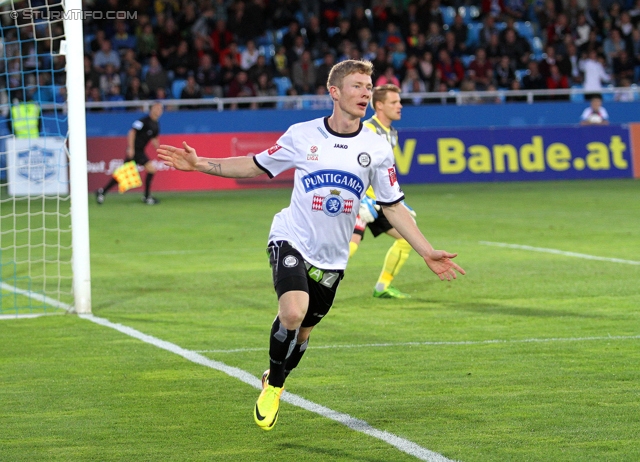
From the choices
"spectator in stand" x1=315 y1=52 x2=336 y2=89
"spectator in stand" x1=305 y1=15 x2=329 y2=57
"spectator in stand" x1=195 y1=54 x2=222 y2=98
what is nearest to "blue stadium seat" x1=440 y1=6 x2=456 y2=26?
"spectator in stand" x1=305 y1=15 x2=329 y2=57

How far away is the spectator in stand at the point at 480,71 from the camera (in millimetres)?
29906

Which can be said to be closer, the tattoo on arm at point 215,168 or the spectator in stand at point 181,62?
the tattoo on arm at point 215,168

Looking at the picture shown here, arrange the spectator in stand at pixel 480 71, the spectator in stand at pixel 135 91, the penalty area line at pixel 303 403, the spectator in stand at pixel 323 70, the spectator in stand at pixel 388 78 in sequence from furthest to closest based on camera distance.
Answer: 1. the spectator in stand at pixel 480 71
2. the spectator in stand at pixel 323 70
3. the spectator in stand at pixel 135 91
4. the spectator in stand at pixel 388 78
5. the penalty area line at pixel 303 403

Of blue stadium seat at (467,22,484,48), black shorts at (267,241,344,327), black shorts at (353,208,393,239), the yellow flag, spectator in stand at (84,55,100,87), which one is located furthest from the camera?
blue stadium seat at (467,22,484,48)

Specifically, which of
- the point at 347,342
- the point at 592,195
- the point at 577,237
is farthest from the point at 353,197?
the point at 592,195

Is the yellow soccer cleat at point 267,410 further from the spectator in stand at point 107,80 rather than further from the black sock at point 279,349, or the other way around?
the spectator in stand at point 107,80

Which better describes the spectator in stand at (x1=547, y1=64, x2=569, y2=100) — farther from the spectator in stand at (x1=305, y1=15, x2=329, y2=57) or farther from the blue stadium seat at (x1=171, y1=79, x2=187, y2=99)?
the blue stadium seat at (x1=171, y1=79, x2=187, y2=99)

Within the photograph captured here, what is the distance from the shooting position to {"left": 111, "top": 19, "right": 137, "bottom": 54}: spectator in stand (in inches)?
1153

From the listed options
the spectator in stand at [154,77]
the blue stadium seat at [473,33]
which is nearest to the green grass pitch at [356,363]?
the spectator in stand at [154,77]

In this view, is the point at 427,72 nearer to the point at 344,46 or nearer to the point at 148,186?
the point at 344,46

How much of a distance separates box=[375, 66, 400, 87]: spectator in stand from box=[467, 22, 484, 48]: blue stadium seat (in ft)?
12.9

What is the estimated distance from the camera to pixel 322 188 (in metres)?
6.10

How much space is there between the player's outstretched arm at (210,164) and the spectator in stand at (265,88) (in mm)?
22391

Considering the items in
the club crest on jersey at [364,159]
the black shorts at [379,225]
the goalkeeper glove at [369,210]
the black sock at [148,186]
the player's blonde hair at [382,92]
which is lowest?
the black sock at [148,186]
